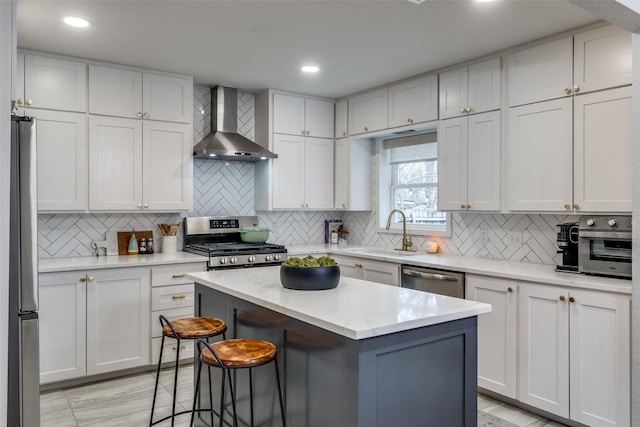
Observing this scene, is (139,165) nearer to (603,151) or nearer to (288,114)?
(288,114)

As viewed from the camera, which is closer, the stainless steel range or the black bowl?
the black bowl

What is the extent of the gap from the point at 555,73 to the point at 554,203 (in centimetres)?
89

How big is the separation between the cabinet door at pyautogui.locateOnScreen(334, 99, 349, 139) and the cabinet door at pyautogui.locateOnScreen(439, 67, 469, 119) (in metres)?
1.28

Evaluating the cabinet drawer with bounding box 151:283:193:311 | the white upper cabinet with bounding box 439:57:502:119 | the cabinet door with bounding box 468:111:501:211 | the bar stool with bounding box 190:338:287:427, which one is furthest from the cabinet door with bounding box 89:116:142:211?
the cabinet door with bounding box 468:111:501:211

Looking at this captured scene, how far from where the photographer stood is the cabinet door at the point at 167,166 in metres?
4.01

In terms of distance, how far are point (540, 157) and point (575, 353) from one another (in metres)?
1.33

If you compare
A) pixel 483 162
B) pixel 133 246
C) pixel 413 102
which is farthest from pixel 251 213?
pixel 483 162

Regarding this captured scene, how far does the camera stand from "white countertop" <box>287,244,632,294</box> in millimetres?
2679

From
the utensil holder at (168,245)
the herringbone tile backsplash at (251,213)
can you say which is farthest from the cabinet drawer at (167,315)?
the herringbone tile backsplash at (251,213)

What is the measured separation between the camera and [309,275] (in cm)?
231

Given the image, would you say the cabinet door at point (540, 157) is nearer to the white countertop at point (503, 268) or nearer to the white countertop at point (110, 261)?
the white countertop at point (503, 268)

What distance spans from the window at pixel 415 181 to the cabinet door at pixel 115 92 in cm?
254

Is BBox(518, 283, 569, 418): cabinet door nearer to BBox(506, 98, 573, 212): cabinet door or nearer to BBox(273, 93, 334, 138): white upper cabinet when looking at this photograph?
BBox(506, 98, 573, 212): cabinet door

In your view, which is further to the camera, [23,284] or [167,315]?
[167,315]
